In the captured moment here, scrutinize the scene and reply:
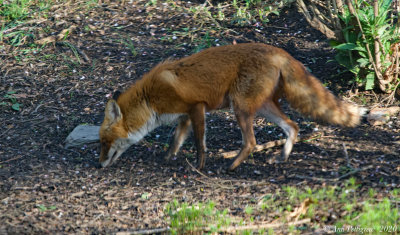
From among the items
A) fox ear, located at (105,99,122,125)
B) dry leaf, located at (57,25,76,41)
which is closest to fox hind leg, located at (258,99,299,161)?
fox ear, located at (105,99,122,125)

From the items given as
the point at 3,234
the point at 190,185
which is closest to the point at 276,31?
the point at 190,185

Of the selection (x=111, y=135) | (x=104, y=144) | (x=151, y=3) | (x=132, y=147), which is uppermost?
(x=151, y=3)

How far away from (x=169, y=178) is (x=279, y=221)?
180 centimetres

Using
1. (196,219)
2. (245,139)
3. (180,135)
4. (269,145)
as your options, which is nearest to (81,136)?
(180,135)

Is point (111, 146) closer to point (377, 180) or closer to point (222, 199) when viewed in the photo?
point (222, 199)

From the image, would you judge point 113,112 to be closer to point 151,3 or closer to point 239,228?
point 239,228

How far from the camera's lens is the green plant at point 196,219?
178 inches

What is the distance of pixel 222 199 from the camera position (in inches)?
209

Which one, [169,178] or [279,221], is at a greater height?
[279,221]

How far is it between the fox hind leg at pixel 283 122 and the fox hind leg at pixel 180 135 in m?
1.06

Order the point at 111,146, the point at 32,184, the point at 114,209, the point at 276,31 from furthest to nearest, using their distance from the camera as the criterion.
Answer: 1. the point at 276,31
2. the point at 111,146
3. the point at 32,184
4. the point at 114,209

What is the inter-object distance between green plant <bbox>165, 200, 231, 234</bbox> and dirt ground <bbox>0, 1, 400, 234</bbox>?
312 millimetres

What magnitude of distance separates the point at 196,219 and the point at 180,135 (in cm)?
214

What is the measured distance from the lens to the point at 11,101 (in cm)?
795
